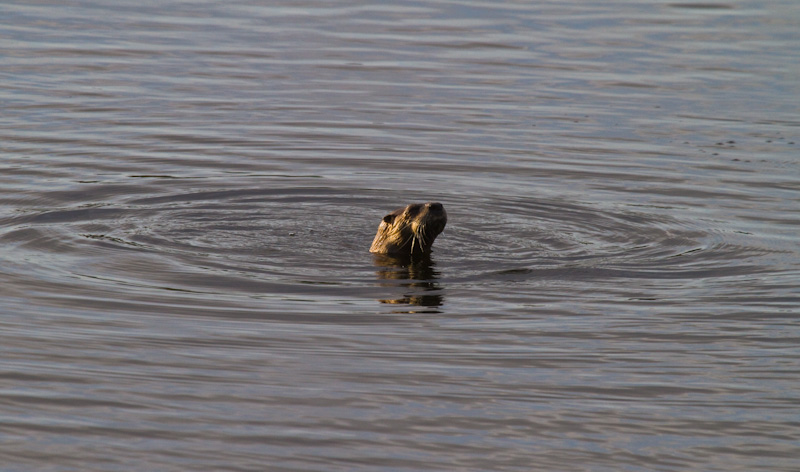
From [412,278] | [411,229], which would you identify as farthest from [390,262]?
[412,278]

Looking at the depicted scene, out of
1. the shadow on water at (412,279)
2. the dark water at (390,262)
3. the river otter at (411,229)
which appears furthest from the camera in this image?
the river otter at (411,229)

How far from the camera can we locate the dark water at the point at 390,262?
6.29 meters

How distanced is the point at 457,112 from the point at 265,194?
4.86 metres

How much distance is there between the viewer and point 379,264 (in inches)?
400

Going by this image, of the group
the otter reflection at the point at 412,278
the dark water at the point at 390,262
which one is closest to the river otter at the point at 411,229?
the otter reflection at the point at 412,278

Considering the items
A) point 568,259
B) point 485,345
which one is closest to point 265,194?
point 568,259

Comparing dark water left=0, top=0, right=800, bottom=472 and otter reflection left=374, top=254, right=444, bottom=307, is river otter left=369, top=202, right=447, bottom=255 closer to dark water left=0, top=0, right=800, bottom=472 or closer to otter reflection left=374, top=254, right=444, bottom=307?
otter reflection left=374, top=254, right=444, bottom=307

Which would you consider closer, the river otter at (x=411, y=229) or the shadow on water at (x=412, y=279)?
the shadow on water at (x=412, y=279)

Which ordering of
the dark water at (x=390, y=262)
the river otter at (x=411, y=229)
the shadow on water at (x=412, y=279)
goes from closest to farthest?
the dark water at (x=390, y=262), the shadow on water at (x=412, y=279), the river otter at (x=411, y=229)

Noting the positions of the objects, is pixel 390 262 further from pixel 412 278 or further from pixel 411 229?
pixel 412 278

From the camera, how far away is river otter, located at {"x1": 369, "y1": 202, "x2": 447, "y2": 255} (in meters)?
9.96

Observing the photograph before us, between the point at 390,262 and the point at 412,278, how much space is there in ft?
2.05

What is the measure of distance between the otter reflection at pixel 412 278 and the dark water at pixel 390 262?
4 centimetres

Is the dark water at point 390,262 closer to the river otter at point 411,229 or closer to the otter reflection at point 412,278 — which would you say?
the otter reflection at point 412,278
